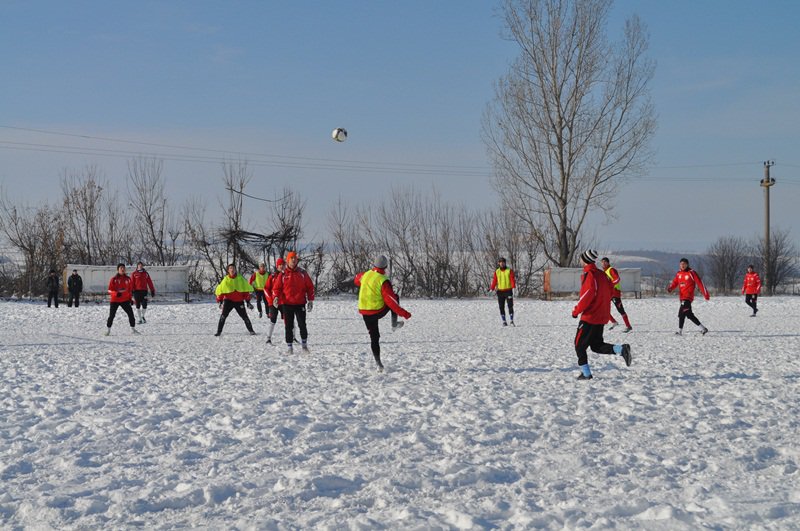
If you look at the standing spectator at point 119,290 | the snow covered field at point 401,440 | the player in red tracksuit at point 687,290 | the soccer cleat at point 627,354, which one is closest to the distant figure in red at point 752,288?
the player in red tracksuit at point 687,290

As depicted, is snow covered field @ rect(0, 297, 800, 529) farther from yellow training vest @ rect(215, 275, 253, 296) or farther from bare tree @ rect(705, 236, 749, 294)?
bare tree @ rect(705, 236, 749, 294)

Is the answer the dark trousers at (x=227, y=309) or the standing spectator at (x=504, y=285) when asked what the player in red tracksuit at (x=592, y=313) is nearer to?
the dark trousers at (x=227, y=309)

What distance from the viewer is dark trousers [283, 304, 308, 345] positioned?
43.9 feet

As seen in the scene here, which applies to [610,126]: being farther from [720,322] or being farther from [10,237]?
[10,237]

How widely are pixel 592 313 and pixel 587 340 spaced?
0.36 meters

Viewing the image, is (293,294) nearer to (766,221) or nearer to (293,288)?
(293,288)

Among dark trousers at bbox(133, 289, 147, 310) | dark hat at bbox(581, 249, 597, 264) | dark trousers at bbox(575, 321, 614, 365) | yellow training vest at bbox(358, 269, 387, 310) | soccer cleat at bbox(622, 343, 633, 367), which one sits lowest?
soccer cleat at bbox(622, 343, 633, 367)

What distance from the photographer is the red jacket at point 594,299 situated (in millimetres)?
9992

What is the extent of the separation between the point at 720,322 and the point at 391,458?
17976 mm

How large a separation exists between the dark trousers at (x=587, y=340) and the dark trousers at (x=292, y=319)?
17.0 ft

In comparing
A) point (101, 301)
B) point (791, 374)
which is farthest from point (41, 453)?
point (101, 301)

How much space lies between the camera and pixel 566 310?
28797mm

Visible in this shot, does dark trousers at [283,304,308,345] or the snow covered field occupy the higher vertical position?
dark trousers at [283,304,308,345]

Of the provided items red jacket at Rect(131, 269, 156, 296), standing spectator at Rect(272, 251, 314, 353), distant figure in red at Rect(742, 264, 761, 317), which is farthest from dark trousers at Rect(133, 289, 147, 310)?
distant figure in red at Rect(742, 264, 761, 317)
